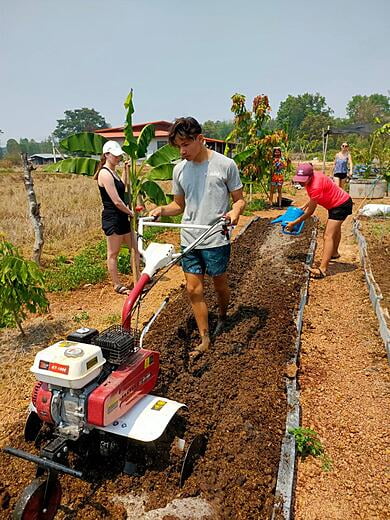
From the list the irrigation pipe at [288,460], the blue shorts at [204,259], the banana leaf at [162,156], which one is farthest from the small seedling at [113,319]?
the banana leaf at [162,156]

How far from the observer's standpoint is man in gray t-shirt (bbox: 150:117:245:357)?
337cm

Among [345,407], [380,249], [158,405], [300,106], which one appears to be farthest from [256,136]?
[300,106]

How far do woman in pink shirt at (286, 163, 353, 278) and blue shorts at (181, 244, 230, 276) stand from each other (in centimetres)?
244

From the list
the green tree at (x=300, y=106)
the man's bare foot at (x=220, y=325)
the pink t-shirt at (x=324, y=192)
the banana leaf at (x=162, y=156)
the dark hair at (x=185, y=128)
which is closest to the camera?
the dark hair at (x=185, y=128)

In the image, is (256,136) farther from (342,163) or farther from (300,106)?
(300,106)

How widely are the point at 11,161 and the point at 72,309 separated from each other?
45350 millimetres

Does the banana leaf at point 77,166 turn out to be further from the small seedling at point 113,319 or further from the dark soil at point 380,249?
the dark soil at point 380,249

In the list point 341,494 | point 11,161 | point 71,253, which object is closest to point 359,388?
point 341,494

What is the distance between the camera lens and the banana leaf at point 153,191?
620cm

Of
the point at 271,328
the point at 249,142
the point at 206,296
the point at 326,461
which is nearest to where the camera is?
the point at 326,461

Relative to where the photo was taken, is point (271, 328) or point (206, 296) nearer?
point (271, 328)

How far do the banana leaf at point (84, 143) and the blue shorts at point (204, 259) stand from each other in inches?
111

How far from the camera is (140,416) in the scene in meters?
2.40

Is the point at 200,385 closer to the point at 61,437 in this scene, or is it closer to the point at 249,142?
the point at 61,437
